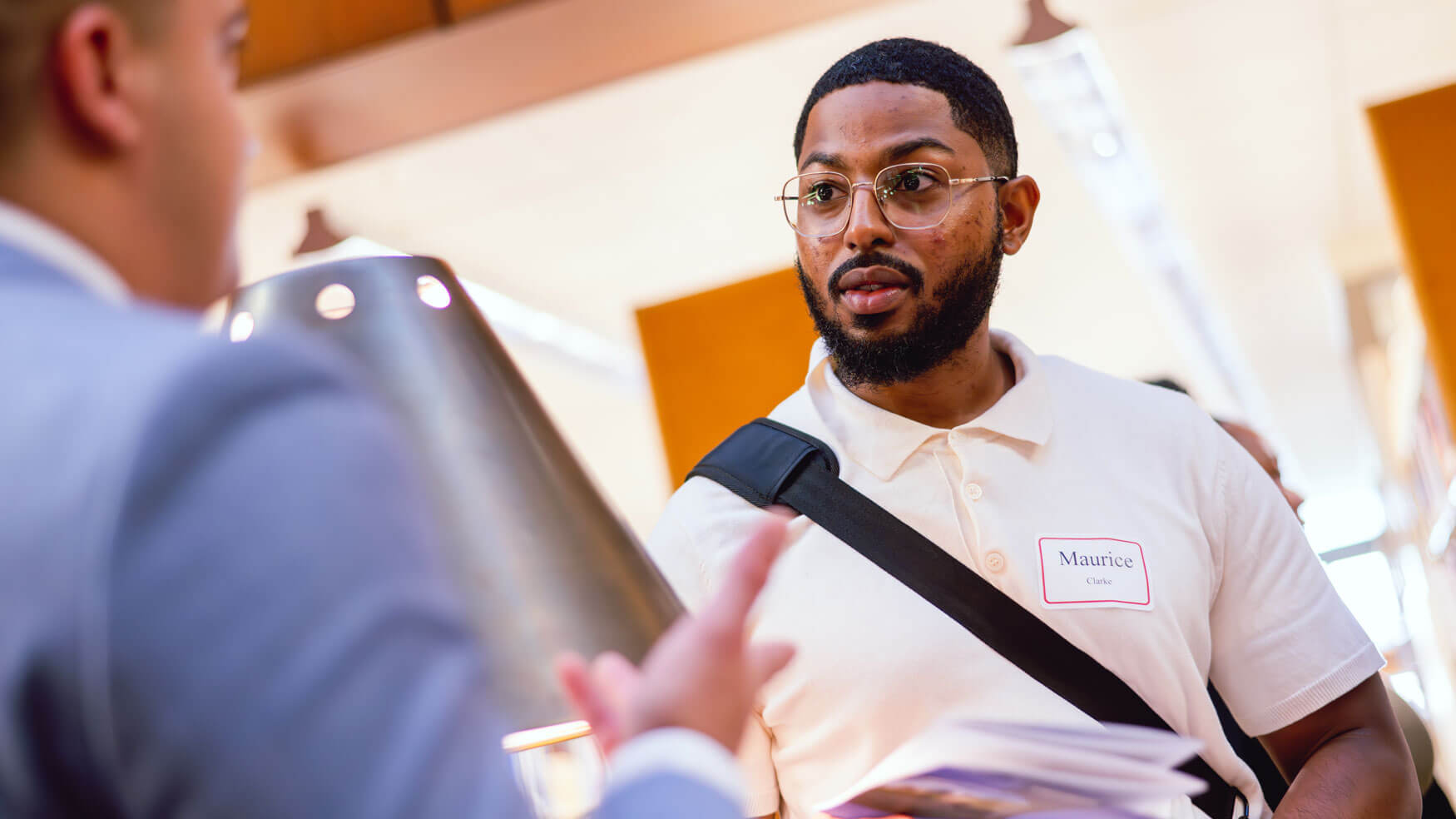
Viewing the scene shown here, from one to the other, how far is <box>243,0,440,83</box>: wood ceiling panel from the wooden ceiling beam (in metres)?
0.07

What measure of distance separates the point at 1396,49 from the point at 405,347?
5.74 meters

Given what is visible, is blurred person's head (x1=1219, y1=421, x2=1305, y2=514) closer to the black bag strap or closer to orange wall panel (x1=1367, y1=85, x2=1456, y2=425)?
the black bag strap

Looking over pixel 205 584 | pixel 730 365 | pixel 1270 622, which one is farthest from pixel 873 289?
pixel 730 365

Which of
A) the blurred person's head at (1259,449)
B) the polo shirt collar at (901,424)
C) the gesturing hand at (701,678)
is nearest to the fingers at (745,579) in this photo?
Answer: the gesturing hand at (701,678)

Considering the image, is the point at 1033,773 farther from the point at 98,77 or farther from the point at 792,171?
the point at 792,171

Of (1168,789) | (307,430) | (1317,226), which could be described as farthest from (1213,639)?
(1317,226)

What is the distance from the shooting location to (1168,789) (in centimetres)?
87

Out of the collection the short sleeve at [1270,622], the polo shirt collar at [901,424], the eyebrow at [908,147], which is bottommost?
the short sleeve at [1270,622]

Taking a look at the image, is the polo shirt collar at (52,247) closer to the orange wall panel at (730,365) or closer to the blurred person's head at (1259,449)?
the blurred person's head at (1259,449)

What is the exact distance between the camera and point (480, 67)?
4.21 meters

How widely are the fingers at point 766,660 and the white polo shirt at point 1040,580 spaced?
72cm

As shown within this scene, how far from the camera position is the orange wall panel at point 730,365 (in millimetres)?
3918

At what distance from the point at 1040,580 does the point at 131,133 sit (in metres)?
1.09

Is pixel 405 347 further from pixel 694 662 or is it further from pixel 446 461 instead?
pixel 694 662
